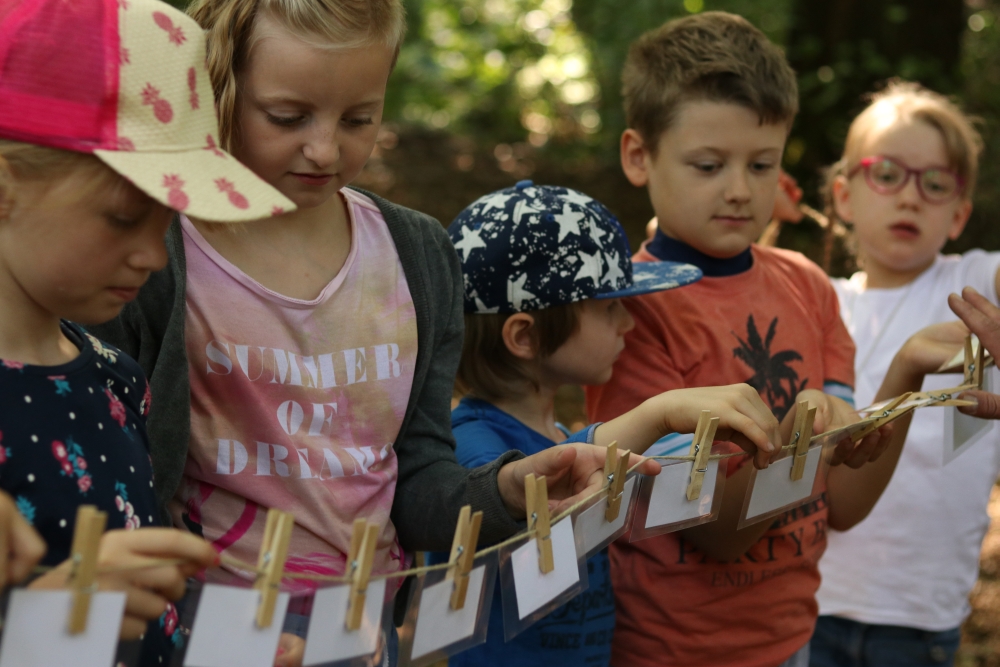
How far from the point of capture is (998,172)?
643 cm

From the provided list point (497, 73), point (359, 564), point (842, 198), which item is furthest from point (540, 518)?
point (497, 73)

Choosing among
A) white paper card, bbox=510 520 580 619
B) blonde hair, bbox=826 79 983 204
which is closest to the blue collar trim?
blonde hair, bbox=826 79 983 204

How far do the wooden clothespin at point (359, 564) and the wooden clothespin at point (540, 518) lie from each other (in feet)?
0.97

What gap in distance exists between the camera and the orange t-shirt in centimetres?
226

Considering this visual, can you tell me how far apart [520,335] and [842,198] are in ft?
5.45

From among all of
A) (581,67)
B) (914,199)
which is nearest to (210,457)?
(914,199)

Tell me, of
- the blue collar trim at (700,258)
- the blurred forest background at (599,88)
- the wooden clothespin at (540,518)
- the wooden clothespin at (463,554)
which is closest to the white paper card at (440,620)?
the wooden clothespin at (463,554)

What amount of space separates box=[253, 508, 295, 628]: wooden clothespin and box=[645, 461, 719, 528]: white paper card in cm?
73

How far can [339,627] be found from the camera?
4.01 feet

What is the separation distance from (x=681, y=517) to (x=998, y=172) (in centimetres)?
568

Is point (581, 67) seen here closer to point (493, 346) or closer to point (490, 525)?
point (493, 346)

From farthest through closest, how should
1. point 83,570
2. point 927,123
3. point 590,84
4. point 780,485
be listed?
point 590,84, point 927,123, point 780,485, point 83,570

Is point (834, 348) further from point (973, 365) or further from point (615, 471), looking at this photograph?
point (615, 471)

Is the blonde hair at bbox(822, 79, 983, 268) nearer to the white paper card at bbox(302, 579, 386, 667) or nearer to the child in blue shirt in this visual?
the child in blue shirt
